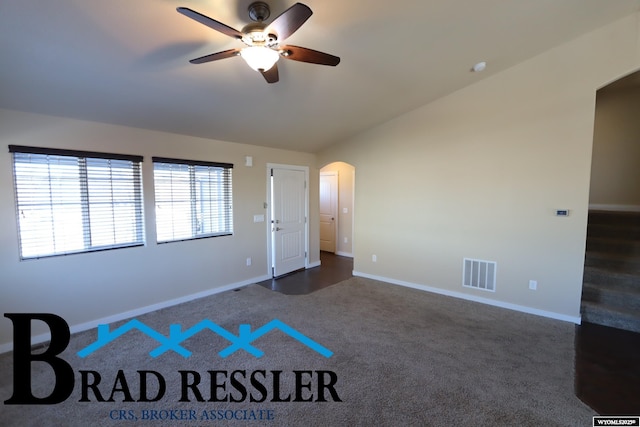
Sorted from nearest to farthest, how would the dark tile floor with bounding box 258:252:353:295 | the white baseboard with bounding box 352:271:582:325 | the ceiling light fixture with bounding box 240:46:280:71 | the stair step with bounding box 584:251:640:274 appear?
the ceiling light fixture with bounding box 240:46:280:71
the white baseboard with bounding box 352:271:582:325
the stair step with bounding box 584:251:640:274
the dark tile floor with bounding box 258:252:353:295

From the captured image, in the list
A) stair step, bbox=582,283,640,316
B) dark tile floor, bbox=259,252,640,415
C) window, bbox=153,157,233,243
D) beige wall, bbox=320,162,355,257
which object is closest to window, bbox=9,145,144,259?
window, bbox=153,157,233,243

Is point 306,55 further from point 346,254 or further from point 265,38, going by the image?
point 346,254

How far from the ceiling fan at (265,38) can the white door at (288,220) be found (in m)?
3.06

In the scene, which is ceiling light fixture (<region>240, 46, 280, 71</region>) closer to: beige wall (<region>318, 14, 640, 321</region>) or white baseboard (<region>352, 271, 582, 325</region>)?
beige wall (<region>318, 14, 640, 321</region>)

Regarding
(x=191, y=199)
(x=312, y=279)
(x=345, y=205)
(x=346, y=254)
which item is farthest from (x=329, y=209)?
(x=191, y=199)

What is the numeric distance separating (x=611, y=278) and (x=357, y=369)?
3523 millimetres

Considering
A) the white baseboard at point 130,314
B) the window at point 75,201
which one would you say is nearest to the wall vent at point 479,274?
the white baseboard at point 130,314

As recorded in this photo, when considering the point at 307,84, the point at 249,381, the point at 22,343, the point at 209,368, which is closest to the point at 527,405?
the point at 249,381

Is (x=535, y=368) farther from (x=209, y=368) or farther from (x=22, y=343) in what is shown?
(x=22, y=343)

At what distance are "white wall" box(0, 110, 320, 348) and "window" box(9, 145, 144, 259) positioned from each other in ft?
0.25

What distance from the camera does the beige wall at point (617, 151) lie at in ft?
15.8

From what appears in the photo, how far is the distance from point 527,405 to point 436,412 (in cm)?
68

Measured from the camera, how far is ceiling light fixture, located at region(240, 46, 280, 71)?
1814 mm

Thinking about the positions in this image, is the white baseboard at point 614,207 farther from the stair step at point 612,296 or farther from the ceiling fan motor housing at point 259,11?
the ceiling fan motor housing at point 259,11
